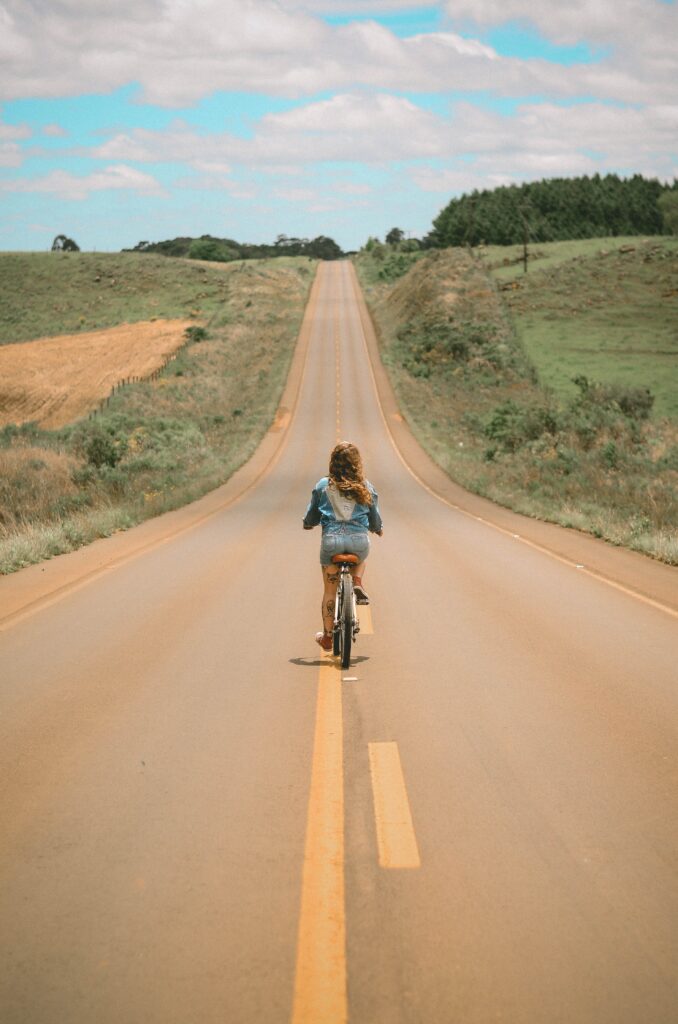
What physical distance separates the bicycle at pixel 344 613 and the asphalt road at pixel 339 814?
0.82 ft

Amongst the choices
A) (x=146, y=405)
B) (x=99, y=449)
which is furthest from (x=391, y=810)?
(x=146, y=405)

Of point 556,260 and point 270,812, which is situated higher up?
point 556,260

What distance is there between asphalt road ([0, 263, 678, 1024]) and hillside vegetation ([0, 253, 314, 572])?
24.0ft

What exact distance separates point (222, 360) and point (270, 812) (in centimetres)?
6302

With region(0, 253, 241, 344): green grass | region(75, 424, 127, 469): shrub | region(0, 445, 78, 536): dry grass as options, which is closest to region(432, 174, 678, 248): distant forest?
region(0, 253, 241, 344): green grass

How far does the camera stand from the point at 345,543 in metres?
8.38

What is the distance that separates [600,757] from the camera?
5656 mm

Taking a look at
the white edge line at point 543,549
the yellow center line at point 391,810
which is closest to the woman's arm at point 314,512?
the yellow center line at point 391,810

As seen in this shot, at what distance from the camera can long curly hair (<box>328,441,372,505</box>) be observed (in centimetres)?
834

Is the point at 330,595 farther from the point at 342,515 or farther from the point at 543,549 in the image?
the point at 543,549

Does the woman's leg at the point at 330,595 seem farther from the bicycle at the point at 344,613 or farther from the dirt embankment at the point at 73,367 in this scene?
the dirt embankment at the point at 73,367

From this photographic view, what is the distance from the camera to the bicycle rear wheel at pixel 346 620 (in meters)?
7.85

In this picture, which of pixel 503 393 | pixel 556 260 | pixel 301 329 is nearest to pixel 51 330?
pixel 301 329

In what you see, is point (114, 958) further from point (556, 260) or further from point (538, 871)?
point (556, 260)
